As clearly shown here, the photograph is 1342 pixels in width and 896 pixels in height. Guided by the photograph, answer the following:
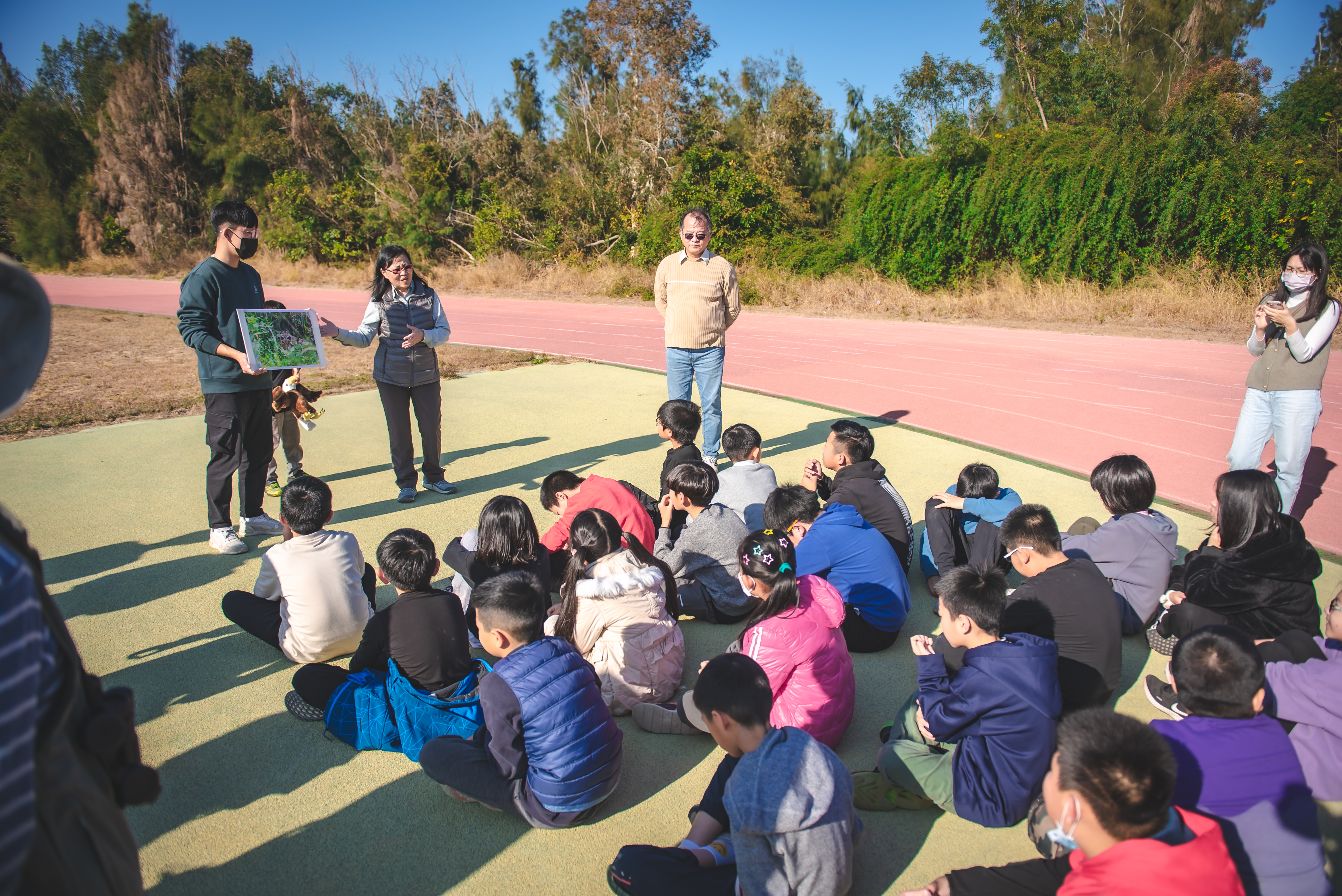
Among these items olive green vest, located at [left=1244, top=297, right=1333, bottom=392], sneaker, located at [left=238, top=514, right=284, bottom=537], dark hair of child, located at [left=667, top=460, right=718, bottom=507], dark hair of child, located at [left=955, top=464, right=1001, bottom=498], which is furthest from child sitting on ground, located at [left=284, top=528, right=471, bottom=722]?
olive green vest, located at [left=1244, top=297, right=1333, bottom=392]

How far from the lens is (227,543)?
4.62m

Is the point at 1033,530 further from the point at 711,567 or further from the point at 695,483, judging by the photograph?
the point at 695,483

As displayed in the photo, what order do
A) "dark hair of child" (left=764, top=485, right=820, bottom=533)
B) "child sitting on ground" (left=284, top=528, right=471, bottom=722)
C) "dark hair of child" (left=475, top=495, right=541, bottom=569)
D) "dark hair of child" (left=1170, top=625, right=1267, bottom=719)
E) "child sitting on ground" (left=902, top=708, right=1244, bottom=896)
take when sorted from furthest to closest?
"dark hair of child" (left=764, top=485, right=820, bottom=533) → "dark hair of child" (left=475, top=495, right=541, bottom=569) → "child sitting on ground" (left=284, top=528, right=471, bottom=722) → "dark hair of child" (left=1170, top=625, right=1267, bottom=719) → "child sitting on ground" (left=902, top=708, right=1244, bottom=896)

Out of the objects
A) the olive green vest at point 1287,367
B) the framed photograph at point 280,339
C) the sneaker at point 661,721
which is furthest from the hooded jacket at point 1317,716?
the framed photograph at point 280,339

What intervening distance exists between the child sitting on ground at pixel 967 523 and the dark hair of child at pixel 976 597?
1.28m

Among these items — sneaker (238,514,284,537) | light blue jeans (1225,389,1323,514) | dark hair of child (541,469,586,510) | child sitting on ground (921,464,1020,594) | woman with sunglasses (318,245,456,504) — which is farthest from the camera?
woman with sunglasses (318,245,456,504)

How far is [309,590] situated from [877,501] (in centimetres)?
277

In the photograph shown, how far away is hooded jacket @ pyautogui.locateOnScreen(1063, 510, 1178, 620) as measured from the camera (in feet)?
11.4

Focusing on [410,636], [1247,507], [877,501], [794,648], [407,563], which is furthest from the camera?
[877,501]

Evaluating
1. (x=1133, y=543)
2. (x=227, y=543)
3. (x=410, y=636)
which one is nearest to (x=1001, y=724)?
(x=1133, y=543)

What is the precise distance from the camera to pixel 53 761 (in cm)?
117

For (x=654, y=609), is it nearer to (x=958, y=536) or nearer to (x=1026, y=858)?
(x=1026, y=858)

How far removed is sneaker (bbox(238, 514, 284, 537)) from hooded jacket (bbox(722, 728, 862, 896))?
3.85 meters

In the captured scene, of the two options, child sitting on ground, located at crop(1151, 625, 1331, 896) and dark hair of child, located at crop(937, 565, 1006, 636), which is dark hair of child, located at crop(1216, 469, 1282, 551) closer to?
child sitting on ground, located at crop(1151, 625, 1331, 896)
